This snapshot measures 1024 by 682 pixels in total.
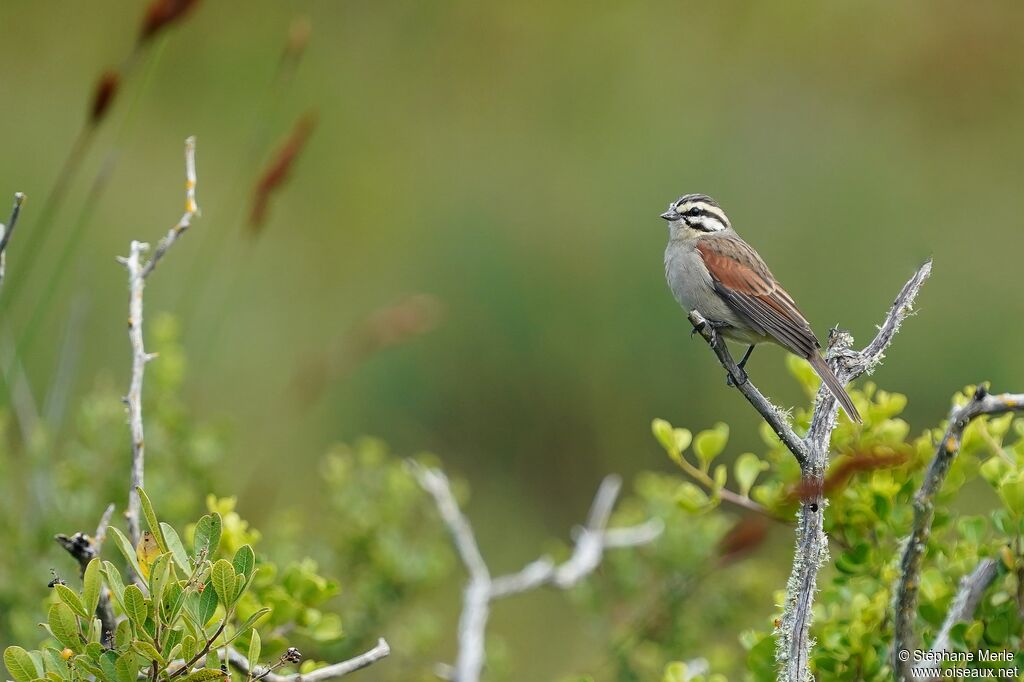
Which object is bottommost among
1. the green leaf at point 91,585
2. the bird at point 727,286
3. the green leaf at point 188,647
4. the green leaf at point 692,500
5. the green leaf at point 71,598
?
the green leaf at point 188,647

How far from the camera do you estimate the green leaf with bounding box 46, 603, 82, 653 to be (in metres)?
1.79

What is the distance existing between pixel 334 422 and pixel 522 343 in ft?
4.07

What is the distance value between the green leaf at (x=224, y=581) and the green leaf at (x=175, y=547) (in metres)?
0.08

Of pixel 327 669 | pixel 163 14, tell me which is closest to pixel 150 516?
pixel 327 669

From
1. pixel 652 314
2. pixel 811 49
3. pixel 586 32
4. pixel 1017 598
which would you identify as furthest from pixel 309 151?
pixel 1017 598

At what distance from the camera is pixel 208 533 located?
6.06ft

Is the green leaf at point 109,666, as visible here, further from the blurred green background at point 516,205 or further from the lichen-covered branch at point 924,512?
the blurred green background at point 516,205

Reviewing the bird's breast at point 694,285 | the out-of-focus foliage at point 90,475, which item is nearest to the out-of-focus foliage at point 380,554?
the out-of-focus foliage at point 90,475

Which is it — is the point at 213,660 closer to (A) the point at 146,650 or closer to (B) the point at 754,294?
(A) the point at 146,650

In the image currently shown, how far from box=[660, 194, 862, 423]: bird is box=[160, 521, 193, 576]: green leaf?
84.7 inches

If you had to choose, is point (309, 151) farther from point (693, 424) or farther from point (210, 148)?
point (693, 424)

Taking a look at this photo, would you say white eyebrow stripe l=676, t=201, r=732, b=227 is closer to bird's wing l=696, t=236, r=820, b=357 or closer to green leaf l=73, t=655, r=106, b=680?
bird's wing l=696, t=236, r=820, b=357

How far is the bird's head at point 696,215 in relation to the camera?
14.8 ft

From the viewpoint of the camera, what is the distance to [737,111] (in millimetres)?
8914
